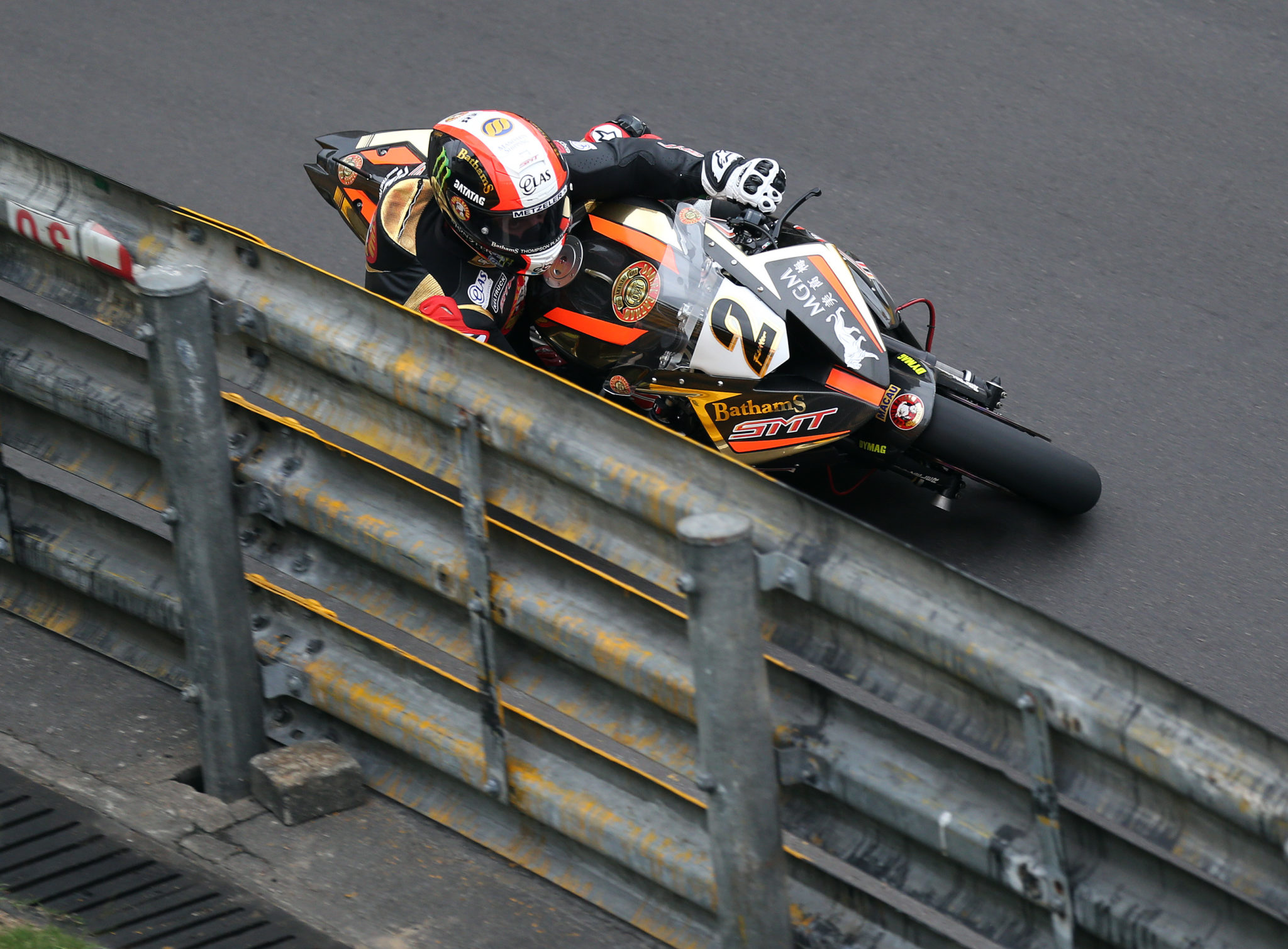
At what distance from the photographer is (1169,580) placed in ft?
16.9

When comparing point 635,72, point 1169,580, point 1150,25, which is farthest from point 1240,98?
point 1169,580

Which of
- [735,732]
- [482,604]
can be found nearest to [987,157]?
[482,604]

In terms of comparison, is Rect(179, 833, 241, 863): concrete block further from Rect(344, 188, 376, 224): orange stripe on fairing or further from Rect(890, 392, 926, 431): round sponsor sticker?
Rect(344, 188, 376, 224): orange stripe on fairing

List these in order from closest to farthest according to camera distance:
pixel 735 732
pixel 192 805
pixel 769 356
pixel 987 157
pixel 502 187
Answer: pixel 735 732 → pixel 192 805 → pixel 502 187 → pixel 769 356 → pixel 987 157

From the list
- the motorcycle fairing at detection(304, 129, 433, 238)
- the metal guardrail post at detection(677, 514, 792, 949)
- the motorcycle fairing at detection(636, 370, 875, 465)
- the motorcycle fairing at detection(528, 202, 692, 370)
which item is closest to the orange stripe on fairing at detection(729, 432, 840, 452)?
the motorcycle fairing at detection(636, 370, 875, 465)

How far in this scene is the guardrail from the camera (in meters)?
2.41

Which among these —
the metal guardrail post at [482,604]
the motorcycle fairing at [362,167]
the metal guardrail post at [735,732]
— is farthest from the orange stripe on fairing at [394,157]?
the metal guardrail post at [735,732]

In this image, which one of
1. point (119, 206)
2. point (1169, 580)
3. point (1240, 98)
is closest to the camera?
point (119, 206)

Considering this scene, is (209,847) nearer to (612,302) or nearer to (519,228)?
(519,228)

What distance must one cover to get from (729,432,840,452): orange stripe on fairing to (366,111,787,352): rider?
0.84 m

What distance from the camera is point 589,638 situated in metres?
2.96

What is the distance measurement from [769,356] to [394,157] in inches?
70.0

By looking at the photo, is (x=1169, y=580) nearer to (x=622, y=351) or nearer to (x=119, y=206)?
(x=622, y=351)

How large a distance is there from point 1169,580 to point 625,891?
2.70 metres
